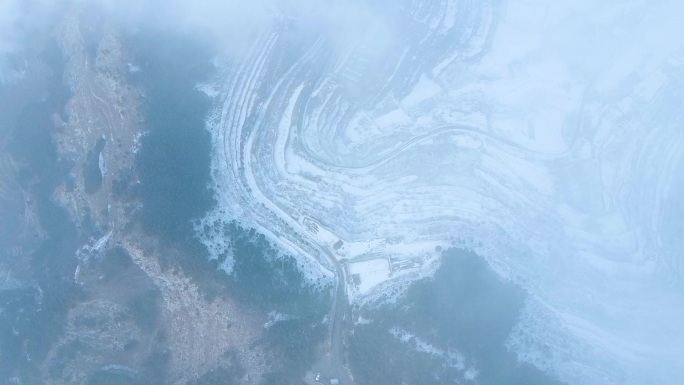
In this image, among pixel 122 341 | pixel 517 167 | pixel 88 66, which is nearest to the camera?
pixel 122 341

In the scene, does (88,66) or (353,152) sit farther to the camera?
(353,152)

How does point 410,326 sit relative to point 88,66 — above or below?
below

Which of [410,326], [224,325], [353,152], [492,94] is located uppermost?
[492,94]

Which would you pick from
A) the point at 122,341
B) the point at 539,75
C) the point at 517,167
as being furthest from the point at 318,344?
the point at 539,75

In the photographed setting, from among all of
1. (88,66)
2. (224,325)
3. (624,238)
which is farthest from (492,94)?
(88,66)

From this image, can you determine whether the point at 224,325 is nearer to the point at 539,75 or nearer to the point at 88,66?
the point at 88,66

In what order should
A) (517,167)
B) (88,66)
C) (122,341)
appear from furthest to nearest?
(517,167) → (88,66) → (122,341)
